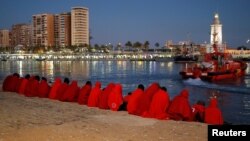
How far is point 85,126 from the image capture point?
12094mm

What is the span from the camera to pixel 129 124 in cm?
1250

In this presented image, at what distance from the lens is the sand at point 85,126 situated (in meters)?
10.7

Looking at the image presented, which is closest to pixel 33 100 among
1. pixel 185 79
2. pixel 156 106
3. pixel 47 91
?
pixel 47 91

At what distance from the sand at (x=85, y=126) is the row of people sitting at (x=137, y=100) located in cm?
54

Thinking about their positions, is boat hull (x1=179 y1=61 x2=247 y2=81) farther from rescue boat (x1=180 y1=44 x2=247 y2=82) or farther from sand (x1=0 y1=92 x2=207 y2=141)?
sand (x1=0 y1=92 x2=207 y2=141)

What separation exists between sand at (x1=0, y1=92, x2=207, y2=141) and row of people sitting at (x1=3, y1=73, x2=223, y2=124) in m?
0.54

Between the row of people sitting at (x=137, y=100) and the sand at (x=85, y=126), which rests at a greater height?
the row of people sitting at (x=137, y=100)

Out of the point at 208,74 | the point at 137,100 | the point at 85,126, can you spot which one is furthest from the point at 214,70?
the point at 85,126

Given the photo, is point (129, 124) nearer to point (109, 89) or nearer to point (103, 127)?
point (103, 127)

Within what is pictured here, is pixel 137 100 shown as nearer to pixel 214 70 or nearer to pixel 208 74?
pixel 208 74

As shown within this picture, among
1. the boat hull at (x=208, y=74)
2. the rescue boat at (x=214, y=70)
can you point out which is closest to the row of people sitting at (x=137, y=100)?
the boat hull at (x=208, y=74)

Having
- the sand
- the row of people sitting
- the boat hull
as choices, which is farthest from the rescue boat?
the sand

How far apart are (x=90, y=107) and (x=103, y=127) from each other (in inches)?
180

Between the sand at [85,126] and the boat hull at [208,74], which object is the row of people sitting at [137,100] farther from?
the boat hull at [208,74]
